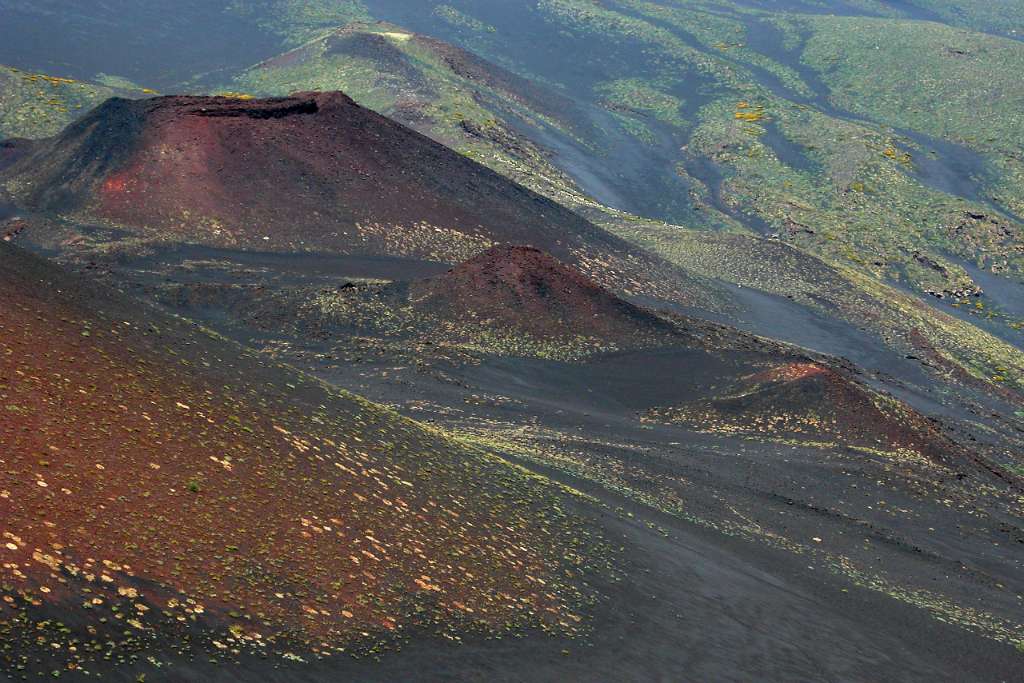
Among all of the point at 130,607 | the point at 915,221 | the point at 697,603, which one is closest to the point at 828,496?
the point at 697,603

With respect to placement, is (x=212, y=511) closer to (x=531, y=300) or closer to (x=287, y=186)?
(x=531, y=300)

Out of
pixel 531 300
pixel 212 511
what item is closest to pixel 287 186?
pixel 531 300

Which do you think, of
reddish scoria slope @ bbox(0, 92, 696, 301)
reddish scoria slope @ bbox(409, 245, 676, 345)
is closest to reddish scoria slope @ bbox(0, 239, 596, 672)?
reddish scoria slope @ bbox(409, 245, 676, 345)

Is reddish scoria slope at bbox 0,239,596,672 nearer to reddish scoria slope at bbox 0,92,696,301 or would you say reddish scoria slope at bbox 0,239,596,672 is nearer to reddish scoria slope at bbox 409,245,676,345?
reddish scoria slope at bbox 409,245,676,345

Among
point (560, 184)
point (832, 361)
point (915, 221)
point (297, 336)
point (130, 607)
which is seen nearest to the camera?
point (130, 607)

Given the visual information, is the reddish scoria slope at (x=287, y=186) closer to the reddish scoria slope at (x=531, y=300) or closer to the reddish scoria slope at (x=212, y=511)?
the reddish scoria slope at (x=531, y=300)

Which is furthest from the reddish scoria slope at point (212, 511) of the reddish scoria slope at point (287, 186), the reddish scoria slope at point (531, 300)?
the reddish scoria slope at point (287, 186)

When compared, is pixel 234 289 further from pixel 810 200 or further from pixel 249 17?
pixel 249 17
